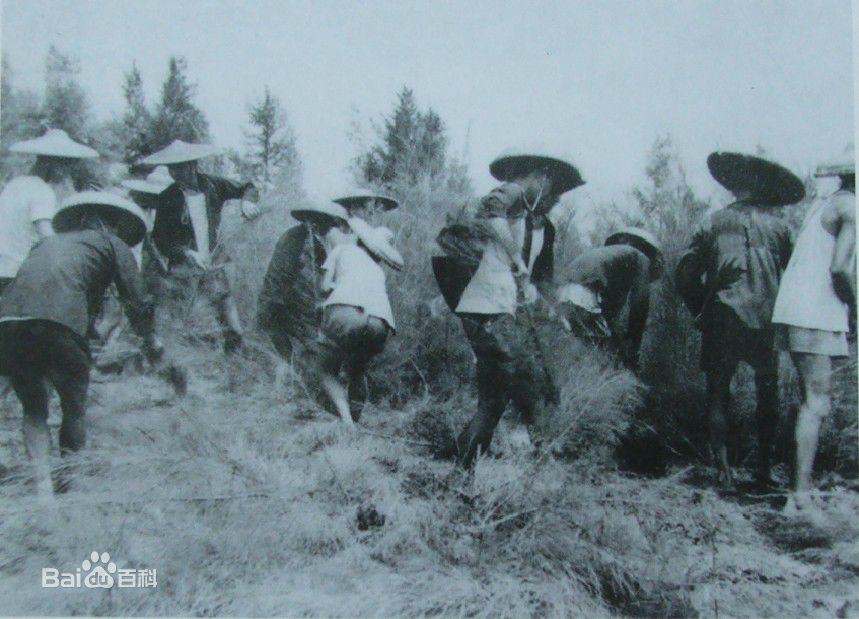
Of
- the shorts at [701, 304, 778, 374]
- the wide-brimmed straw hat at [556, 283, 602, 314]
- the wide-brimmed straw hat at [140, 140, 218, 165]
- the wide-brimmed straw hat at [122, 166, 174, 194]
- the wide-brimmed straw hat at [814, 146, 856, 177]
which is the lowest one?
the shorts at [701, 304, 778, 374]

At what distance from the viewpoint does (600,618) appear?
266 centimetres

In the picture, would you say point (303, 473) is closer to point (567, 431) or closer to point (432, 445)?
point (432, 445)

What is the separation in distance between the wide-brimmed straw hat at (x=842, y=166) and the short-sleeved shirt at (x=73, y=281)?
3060 millimetres

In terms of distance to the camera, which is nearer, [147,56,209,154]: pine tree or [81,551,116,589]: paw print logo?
[81,551,116,589]: paw print logo

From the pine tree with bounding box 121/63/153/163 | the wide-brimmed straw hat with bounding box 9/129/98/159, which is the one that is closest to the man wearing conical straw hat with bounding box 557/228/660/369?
the pine tree with bounding box 121/63/153/163

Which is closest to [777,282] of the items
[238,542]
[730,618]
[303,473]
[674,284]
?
[674,284]

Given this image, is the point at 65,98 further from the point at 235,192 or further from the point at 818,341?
the point at 818,341

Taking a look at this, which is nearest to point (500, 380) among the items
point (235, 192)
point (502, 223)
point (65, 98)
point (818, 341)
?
point (502, 223)

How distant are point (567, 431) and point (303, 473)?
112 centimetres

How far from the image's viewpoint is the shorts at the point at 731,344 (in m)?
3.12

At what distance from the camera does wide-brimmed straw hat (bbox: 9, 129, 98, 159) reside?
335 cm

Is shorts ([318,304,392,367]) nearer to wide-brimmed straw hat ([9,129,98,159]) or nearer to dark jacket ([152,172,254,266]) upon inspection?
dark jacket ([152,172,254,266])

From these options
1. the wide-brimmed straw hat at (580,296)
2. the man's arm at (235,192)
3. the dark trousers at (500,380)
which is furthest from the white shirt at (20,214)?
the wide-brimmed straw hat at (580,296)

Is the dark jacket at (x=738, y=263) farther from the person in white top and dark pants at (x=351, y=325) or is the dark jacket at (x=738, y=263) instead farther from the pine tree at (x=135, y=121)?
the pine tree at (x=135, y=121)
